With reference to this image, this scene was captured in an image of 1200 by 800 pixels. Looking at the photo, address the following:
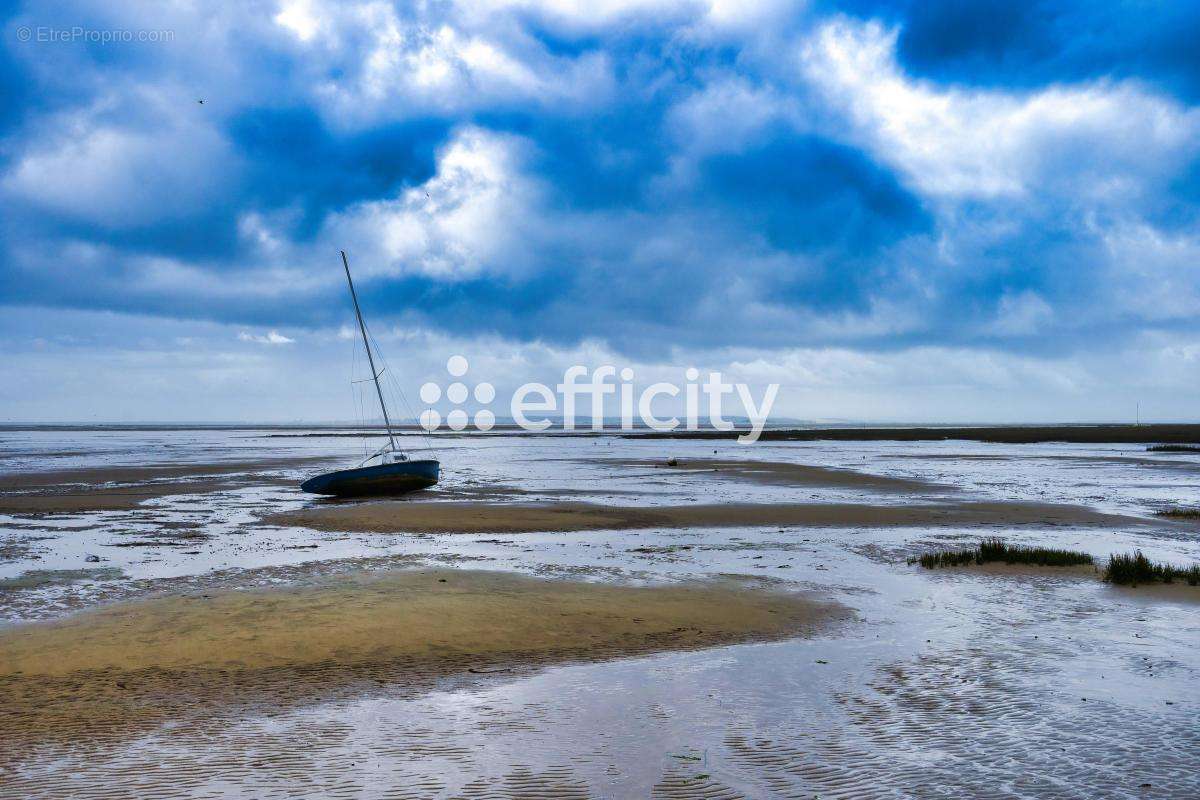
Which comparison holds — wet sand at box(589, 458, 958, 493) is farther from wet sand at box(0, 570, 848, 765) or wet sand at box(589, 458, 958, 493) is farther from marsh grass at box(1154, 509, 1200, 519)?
wet sand at box(0, 570, 848, 765)

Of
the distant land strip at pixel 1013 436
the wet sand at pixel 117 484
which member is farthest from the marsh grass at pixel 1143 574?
the distant land strip at pixel 1013 436

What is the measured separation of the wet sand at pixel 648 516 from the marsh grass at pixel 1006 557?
7092 millimetres

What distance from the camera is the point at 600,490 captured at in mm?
38938

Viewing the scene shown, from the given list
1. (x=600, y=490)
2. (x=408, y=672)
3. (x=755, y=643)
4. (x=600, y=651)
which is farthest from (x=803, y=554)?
(x=600, y=490)

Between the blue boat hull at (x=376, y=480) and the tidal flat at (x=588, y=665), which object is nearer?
the tidal flat at (x=588, y=665)

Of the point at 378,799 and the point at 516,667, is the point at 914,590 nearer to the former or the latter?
the point at 516,667

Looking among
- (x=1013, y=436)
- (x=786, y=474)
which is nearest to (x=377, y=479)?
(x=786, y=474)

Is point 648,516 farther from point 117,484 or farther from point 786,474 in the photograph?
point 117,484

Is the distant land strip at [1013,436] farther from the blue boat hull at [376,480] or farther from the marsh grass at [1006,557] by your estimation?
the marsh grass at [1006,557]

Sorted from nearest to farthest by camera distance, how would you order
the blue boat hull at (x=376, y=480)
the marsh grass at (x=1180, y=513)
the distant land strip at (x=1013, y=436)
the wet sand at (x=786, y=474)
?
the marsh grass at (x=1180, y=513) → the blue boat hull at (x=376, y=480) → the wet sand at (x=786, y=474) → the distant land strip at (x=1013, y=436)

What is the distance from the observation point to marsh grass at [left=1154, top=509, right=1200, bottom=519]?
26.8 meters

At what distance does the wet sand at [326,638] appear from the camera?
8.96 meters

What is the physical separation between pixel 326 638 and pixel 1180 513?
2906 cm

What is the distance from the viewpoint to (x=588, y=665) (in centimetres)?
1055
